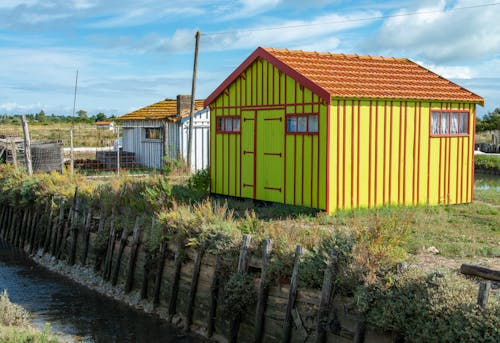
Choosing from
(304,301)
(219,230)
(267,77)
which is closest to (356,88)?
(267,77)

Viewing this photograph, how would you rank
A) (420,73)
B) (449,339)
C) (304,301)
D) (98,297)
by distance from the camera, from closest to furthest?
(449,339) → (304,301) → (98,297) → (420,73)

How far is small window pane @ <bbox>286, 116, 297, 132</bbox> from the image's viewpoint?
16.1m

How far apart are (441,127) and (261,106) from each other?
5.01m

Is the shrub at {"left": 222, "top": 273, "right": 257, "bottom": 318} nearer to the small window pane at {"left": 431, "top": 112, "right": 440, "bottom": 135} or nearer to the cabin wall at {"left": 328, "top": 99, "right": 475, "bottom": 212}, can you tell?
the cabin wall at {"left": 328, "top": 99, "right": 475, "bottom": 212}

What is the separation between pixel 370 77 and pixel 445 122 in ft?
8.14

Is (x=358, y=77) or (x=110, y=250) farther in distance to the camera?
(x=358, y=77)

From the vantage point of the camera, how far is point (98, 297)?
14555 millimetres

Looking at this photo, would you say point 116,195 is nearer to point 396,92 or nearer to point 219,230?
point 219,230

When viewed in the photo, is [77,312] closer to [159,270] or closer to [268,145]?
[159,270]

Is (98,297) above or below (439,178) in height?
below

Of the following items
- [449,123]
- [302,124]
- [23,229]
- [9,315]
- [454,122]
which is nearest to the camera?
[9,315]

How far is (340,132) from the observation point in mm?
15133

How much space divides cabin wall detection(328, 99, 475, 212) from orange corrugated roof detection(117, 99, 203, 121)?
14029 millimetres

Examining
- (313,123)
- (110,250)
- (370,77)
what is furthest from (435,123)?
(110,250)
